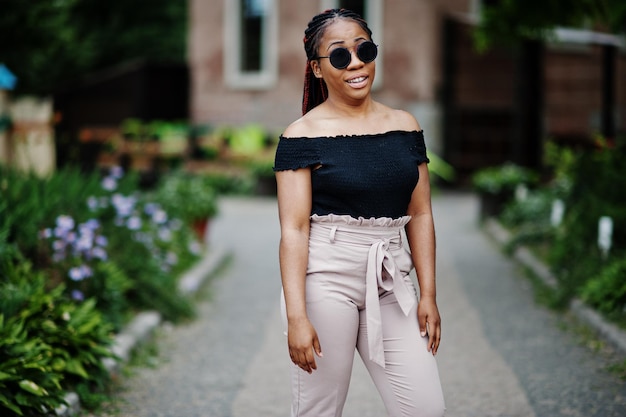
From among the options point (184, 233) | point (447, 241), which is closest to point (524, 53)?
point (447, 241)

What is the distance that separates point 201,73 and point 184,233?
37.0ft

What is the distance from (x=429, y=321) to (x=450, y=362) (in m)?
3.03

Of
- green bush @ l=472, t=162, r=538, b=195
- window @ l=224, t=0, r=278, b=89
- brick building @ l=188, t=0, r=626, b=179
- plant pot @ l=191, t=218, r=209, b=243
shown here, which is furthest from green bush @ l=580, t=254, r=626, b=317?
window @ l=224, t=0, r=278, b=89

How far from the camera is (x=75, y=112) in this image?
70.3 feet

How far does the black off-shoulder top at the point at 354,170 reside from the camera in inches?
125

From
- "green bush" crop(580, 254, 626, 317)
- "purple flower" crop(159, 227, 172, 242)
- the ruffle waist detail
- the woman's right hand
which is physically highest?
the ruffle waist detail

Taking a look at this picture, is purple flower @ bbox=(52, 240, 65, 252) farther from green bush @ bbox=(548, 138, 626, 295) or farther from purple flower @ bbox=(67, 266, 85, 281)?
green bush @ bbox=(548, 138, 626, 295)

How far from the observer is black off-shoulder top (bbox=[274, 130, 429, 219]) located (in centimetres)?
318

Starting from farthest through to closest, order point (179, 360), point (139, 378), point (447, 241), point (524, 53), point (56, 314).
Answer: point (524, 53), point (447, 241), point (179, 360), point (139, 378), point (56, 314)

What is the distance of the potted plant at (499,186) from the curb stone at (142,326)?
168 inches

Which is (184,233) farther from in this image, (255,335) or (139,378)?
(139,378)

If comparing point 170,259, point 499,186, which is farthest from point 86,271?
point 499,186

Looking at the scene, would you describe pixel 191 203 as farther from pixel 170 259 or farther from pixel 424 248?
pixel 424 248

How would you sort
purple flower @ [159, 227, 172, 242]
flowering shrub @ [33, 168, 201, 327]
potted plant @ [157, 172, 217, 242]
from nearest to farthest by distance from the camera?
1. flowering shrub @ [33, 168, 201, 327]
2. purple flower @ [159, 227, 172, 242]
3. potted plant @ [157, 172, 217, 242]
